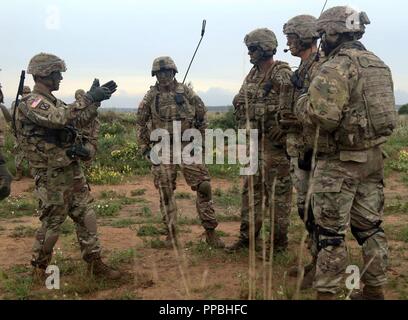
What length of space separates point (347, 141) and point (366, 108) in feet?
0.94

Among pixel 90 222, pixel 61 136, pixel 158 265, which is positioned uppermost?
pixel 61 136

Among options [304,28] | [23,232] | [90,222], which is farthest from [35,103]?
[23,232]

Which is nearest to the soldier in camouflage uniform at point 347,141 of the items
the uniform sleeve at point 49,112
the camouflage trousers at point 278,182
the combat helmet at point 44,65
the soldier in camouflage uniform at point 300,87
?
the soldier in camouflage uniform at point 300,87

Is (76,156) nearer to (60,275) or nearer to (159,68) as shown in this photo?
(60,275)

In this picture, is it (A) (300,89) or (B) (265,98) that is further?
(B) (265,98)

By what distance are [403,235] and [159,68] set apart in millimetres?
3782

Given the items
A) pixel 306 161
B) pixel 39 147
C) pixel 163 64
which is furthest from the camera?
pixel 163 64

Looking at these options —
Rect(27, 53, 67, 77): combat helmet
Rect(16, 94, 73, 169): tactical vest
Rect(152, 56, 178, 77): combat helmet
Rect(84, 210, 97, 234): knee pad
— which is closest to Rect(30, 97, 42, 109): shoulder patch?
Rect(16, 94, 73, 169): tactical vest

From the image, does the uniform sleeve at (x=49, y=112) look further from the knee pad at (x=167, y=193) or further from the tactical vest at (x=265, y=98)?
the knee pad at (x=167, y=193)

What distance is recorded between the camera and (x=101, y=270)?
552 cm

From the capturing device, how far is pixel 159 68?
22.1 ft

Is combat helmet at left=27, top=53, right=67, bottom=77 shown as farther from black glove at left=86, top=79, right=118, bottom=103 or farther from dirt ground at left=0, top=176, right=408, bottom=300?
dirt ground at left=0, top=176, right=408, bottom=300

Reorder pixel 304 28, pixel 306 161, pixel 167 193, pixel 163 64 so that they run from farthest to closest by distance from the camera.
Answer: pixel 167 193 → pixel 163 64 → pixel 304 28 → pixel 306 161

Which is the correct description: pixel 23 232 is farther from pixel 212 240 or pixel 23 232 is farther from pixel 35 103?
pixel 35 103
